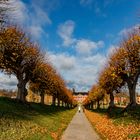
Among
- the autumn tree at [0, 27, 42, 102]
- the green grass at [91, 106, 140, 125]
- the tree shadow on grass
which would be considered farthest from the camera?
the autumn tree at [0, 27, 42, 102]

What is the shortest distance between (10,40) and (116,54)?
1534 cm

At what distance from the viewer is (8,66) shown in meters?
48.7

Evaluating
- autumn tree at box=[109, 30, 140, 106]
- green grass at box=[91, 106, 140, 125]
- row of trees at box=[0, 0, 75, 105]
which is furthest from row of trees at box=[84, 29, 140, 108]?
row of trees at box=[0, 0, 75, 105]

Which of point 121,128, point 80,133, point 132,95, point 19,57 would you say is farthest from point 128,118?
point 19,57

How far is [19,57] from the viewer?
4875 cm

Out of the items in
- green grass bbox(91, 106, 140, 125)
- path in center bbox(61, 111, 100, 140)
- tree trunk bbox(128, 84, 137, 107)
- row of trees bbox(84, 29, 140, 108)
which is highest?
row of trees bbox(84, 29, 140, 108)

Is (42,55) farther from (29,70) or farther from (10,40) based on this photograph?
(10,40)

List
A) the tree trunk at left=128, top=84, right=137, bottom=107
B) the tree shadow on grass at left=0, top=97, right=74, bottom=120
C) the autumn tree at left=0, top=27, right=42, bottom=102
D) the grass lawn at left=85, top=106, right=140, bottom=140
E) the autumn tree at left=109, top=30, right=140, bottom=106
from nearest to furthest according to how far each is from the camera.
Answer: the grass lawn at left=85, top=106, right=140, bottom=140, the tree shadow on grass at left=0, top=97, right=74, bottom=120, the autumn tree at left=109, top=30, right=140, bottom=106, the autumn tree at left=0, top=27, right=42, bottom=102, the tree trunk at left=128, top=84, right=137, bottom=107

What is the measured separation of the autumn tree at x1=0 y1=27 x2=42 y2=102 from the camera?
4675 cm

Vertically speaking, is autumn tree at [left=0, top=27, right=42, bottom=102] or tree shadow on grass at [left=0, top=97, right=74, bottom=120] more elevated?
autumn tree at [left=0, top=27, right=42, bottom=102]

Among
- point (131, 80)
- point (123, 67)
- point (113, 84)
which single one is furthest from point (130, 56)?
point (113, 84)

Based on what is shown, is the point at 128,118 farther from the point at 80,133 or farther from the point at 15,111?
the point at 15,111

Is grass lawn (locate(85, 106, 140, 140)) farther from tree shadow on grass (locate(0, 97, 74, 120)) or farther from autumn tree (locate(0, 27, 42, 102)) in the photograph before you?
autumn tree (locate(0, 27, 42, 102))

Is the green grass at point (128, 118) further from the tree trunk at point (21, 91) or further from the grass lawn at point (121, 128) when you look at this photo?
the tree trunk at point (21, 91)
